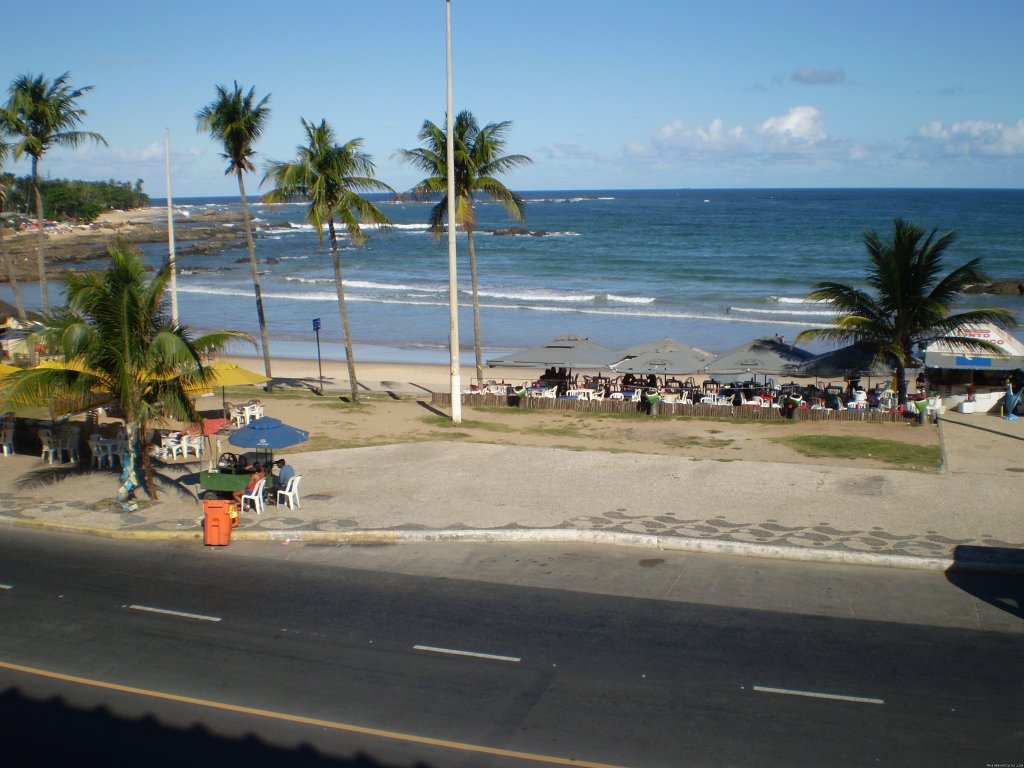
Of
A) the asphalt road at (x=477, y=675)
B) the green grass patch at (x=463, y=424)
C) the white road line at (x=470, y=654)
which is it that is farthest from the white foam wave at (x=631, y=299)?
the white road line at (x=470, y=654)

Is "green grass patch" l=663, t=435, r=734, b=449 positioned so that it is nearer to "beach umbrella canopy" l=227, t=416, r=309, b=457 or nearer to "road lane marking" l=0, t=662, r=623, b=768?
"beach umbrella canopy" l=227, t=416, r=309, b=457

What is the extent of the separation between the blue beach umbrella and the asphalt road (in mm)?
3070

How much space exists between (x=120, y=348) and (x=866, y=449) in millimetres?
14560

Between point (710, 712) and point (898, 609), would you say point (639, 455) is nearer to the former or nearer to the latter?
point (898, 609)

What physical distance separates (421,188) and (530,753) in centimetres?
1999

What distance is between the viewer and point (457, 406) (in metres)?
23.0

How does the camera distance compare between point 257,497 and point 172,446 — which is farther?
point 172,446

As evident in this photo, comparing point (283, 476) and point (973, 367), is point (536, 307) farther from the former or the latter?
point (283, 476)

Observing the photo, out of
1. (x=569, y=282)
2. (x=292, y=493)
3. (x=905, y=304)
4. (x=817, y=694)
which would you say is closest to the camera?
(x=817, y=694)

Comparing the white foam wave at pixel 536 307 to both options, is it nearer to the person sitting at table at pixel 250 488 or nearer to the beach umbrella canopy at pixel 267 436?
the beach umbrella canopy at pixel 267 436

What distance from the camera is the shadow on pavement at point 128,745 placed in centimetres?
783

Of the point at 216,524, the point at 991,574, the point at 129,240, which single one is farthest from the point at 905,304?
the point at 129,240

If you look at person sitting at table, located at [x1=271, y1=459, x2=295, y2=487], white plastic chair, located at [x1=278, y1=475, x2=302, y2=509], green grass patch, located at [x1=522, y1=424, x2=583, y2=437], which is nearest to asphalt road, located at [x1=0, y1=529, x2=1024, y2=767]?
white plastic chair, located at [x1=278, y1=475, x2=302, y2=509]

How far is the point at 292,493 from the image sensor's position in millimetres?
15633
